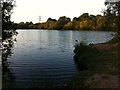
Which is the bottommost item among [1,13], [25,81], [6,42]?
[25,81]

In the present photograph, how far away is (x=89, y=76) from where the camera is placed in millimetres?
24000

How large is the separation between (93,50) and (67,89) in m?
21.9

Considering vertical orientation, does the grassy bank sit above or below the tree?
below

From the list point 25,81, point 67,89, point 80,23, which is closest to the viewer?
point 67,89

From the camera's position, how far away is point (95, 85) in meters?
20.9

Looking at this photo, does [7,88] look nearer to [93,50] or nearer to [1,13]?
[1,13]

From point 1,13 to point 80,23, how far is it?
6939 inches

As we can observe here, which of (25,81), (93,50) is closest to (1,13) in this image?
(25,81)

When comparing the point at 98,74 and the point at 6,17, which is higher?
the point at 6,17

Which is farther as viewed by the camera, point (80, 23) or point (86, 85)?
point (80, 23)

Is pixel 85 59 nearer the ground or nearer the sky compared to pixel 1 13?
nearer the ground

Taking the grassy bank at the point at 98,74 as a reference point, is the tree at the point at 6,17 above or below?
above

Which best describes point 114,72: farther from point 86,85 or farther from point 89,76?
point 86,85

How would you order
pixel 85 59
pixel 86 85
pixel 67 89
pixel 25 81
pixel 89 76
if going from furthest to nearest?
1. pixel 85 59
2. pixel 25 81
3. pixel 89 76
4. pixel 86 85
5. pixel 67 89
